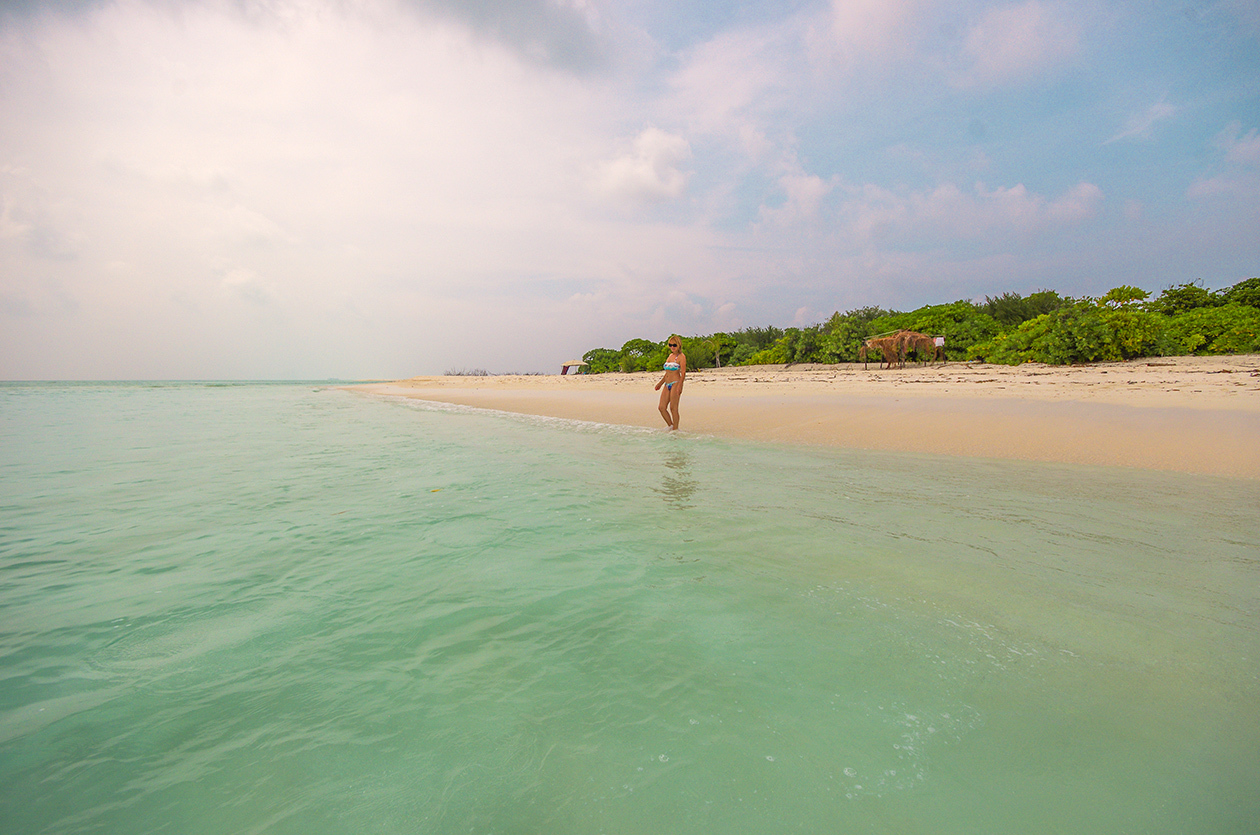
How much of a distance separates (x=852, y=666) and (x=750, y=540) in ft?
Answer: 5.29

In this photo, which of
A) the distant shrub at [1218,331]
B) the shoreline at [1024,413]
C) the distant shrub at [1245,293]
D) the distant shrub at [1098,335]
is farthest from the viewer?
the distant shrub at [1245,293]

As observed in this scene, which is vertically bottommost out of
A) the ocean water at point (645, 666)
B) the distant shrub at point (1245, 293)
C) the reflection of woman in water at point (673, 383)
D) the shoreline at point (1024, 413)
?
the ocean water at point (645, 666)

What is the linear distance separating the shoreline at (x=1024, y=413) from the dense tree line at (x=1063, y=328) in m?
0.95

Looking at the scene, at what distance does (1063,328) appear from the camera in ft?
54.0

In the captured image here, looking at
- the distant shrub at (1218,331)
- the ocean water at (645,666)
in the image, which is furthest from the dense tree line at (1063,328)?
the ocean water at (645,666)

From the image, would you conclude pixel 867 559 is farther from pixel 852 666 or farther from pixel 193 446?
pixel 193 446

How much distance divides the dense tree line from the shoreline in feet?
3.10

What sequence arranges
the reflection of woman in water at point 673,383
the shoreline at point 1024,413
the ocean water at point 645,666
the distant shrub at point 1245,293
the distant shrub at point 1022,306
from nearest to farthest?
the ocean water at point 645,666 < the shoreline at point 1024,413 < the reflection of woman in water at point 673,383 < the distant shrub at point 1245,293 < the distant shrub at point 1022,306

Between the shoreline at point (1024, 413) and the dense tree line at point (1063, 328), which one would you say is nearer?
the shoreline at point (1024, 413)

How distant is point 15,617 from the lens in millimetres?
2889

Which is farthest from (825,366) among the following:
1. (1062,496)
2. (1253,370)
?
(1062,496)

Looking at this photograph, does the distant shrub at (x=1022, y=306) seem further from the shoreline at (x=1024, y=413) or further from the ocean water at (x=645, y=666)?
the ocean water at (x=645, y=666)

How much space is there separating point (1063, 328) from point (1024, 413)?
10.5 meters

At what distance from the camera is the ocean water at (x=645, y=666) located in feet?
5.00
